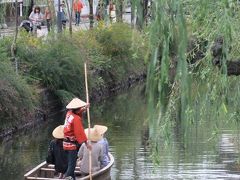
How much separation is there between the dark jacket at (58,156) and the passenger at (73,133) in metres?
0.18

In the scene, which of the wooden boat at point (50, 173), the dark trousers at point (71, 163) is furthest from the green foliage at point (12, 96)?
the dark trousers at point (71, 163)

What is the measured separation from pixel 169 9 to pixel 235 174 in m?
8.98

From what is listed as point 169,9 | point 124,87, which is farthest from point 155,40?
point 124,87

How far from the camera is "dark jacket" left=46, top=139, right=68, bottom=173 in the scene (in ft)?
42.4

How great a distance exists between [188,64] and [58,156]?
238 inches

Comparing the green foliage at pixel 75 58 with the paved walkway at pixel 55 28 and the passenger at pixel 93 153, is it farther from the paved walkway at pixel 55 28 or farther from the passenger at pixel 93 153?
the passenger at pixel 93 153

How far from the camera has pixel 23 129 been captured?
2000 centimetres

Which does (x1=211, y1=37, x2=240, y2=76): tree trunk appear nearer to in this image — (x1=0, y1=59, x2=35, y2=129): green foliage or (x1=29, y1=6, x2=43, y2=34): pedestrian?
(x1=0, y1=59, x2=35, y2=129): green foliage

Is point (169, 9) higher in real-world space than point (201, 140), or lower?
higher

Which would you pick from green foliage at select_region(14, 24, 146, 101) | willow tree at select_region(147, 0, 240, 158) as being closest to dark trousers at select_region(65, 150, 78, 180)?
willow tree at select_region(147, 0, 240, 158)

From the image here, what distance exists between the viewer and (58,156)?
13.0 metres

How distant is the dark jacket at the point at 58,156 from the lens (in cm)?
1292

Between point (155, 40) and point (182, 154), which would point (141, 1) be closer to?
point (155, 40)

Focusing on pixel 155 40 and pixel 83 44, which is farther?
pixel 83 44
